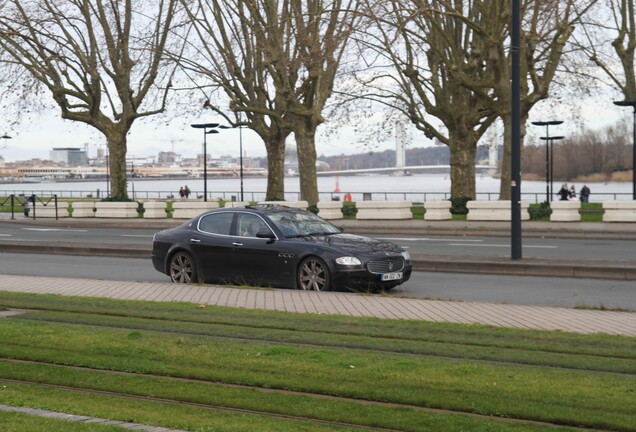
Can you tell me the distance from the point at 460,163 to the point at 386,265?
30.5 meters

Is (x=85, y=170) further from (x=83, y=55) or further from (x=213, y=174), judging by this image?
(x=83, y=55)

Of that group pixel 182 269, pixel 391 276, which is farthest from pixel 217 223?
pixel 391 276

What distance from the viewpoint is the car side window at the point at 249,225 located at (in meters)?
17.6

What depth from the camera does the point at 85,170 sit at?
18425 cm

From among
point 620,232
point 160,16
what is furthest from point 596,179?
point 620,232

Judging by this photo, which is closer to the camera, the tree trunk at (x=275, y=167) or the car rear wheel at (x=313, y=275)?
the car rear wheel at (x=313, y=275)

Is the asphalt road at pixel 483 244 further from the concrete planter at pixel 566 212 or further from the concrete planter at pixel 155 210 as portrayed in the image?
the concrete planter at pixel 155 210

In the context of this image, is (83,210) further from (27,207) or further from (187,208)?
(187,208)

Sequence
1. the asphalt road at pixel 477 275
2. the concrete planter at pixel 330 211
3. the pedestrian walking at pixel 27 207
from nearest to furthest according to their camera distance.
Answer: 1. the asphalt road at pixel 477 275
2. the concrete planter at pixel 330 211
3. the pedestrian walking at pixel 27 207

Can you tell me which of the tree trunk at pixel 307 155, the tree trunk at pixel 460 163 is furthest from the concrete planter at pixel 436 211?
the tree trunk at pixel 307 155

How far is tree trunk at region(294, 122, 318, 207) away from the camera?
47.1 meters

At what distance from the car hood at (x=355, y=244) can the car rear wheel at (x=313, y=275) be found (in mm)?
391

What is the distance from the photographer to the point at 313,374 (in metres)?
9.16

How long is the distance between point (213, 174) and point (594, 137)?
8456cm
